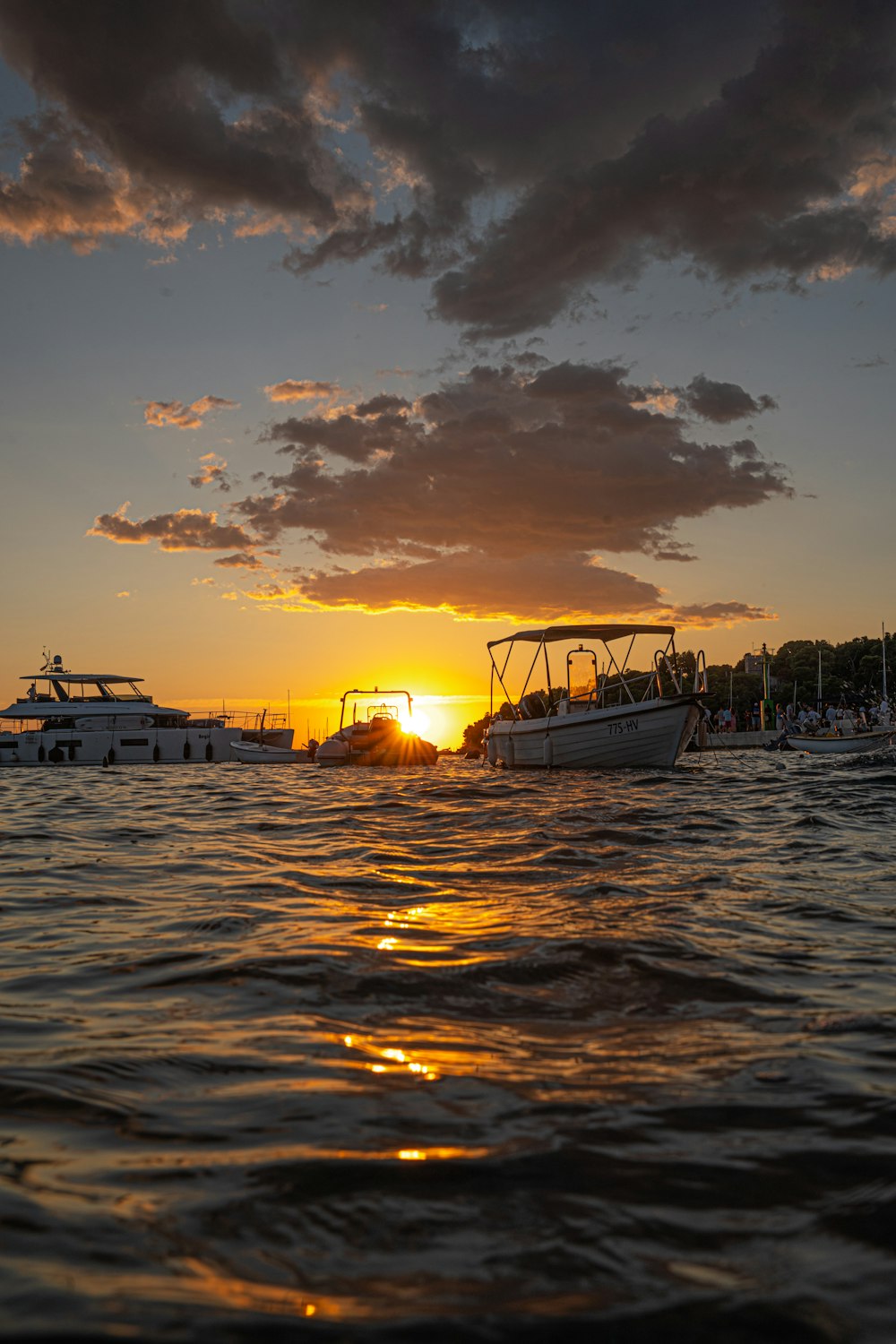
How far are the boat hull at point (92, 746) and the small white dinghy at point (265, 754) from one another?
14.3 ft

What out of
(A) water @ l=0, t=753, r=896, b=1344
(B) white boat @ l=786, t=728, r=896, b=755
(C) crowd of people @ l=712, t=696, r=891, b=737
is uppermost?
(C) crowd of people @ l=712, t=696, r=891, b=737

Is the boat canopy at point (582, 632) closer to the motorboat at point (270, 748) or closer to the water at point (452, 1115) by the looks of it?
the water at point (452, 1115)

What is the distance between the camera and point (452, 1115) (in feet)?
8.36

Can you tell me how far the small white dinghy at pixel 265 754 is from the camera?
54.8 metres

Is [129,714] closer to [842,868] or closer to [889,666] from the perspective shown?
[842,868]

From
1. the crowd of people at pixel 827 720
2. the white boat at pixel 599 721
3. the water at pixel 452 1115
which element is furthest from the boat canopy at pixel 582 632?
the crowd of people at pixel 827 720

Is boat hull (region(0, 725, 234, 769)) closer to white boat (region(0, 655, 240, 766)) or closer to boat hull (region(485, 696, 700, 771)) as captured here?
white boat (region(0, 655, 240, 766))

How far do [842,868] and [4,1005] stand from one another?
6129 mm

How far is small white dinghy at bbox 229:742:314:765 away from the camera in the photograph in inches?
2158

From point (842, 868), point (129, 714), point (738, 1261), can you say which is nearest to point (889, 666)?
point (129, 714)

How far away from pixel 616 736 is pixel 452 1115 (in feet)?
70.2

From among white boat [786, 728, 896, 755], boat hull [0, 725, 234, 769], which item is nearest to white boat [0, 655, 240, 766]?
boat hull [0, 725, 234, 769]

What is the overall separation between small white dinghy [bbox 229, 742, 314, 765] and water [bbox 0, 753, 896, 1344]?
49158 mm

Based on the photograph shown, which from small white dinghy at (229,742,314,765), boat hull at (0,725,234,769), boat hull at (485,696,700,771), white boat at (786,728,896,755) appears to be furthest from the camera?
boat hull at (0,725,234,769)
